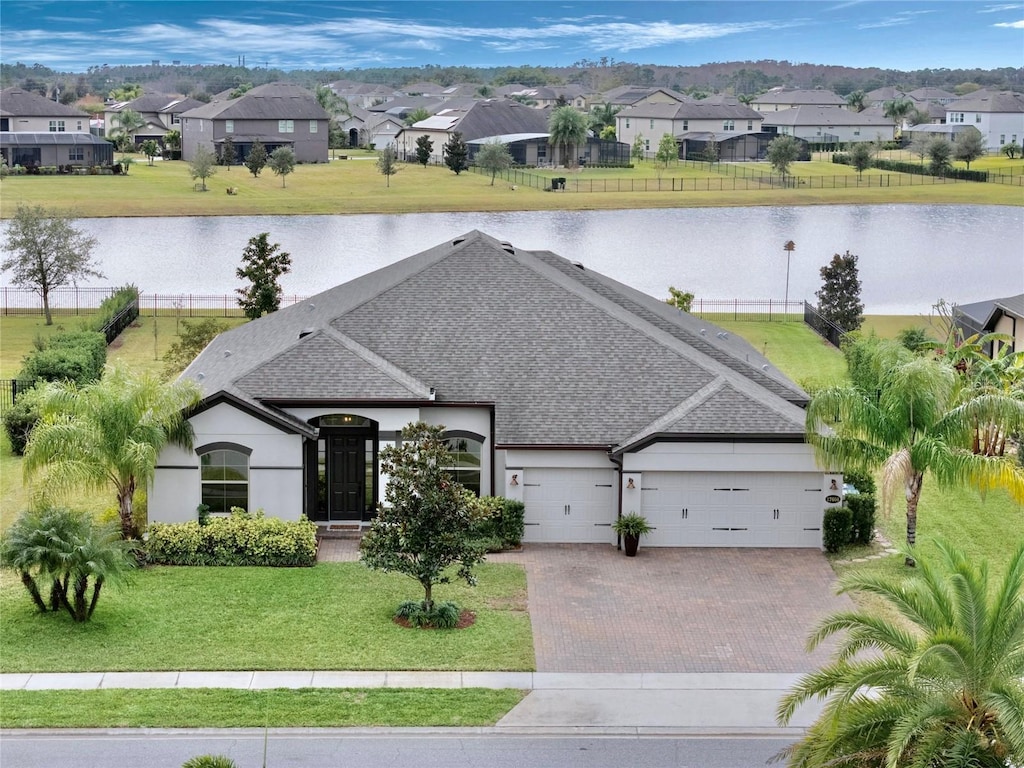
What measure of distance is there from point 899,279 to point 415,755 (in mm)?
77753

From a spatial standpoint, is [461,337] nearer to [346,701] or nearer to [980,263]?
[346,701]

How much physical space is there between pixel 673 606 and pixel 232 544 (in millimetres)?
9355

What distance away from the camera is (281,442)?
100 ft

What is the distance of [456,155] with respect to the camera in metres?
130

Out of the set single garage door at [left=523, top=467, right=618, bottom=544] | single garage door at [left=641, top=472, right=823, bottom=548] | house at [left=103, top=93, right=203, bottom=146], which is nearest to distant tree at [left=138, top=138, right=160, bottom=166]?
house at [left=103, top=93, right=203, bottom=146]

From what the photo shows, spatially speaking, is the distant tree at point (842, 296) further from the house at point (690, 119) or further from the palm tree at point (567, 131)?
the house at point (690, 119)

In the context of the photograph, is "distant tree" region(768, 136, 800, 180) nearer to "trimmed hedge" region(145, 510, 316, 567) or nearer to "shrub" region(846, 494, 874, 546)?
"shrub" region(846, 494, 874, 546)

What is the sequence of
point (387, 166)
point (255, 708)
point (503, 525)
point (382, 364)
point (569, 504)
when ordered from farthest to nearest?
point (387, 166)
point (382, 364)
point (569, 504)
point (503, 525)
point (255, 708)

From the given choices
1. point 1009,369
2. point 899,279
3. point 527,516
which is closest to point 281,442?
point 527,516

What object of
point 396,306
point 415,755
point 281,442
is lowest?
point 415,755

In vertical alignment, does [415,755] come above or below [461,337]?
below

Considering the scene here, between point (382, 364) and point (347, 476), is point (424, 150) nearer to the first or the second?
point (382, 364)

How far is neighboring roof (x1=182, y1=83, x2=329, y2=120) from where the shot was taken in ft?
449

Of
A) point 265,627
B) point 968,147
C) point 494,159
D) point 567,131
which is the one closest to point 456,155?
point 494,159
